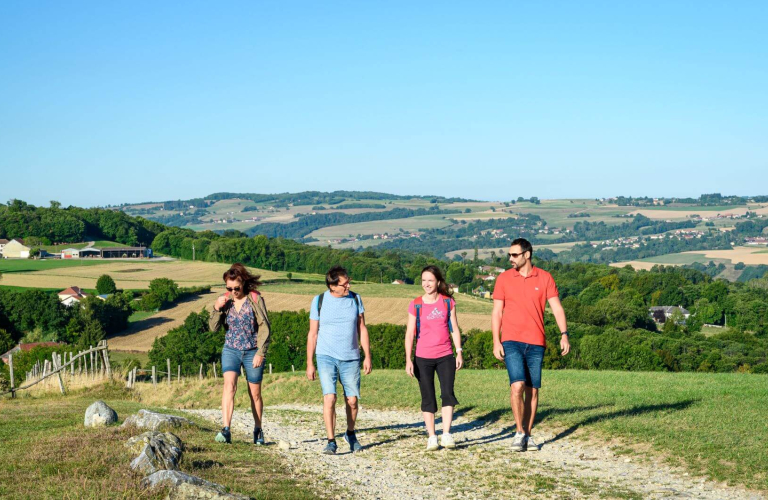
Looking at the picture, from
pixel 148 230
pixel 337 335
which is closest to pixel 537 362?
pixel 337 335

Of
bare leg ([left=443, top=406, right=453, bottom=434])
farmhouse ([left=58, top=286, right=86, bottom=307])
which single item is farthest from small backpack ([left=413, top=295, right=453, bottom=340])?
farmhouse ([left=58, top=286, right=86, bottom=307])

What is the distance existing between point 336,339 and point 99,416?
14.2 feet

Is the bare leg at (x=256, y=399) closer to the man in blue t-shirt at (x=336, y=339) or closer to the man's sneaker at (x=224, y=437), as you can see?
the man's sneaker at (x=224, y=437)

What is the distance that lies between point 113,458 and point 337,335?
10.1 ft

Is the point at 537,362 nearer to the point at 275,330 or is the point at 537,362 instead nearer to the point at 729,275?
the point at 275,330

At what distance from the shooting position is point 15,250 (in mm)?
127812

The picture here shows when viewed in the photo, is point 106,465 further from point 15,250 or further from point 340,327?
point 15,250

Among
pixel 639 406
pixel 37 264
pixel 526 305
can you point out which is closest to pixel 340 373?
pixel 526 305

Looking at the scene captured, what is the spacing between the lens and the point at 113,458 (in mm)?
8547

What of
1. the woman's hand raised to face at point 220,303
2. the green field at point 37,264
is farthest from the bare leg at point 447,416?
the green field at point 37,264

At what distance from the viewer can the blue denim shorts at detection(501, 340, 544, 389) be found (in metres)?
9.97

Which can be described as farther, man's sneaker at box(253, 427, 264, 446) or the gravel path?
man's sneaker at box(253, 427, 264, 446)

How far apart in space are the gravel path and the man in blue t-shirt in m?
0.87

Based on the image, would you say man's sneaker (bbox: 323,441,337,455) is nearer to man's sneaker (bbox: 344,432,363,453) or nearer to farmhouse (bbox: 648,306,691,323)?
man's sneaker (bbox: 344,432,363,453)
